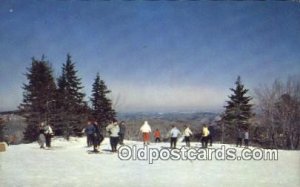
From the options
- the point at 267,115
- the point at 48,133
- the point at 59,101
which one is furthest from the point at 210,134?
the point at 48,133

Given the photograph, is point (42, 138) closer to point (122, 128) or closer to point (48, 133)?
point (48, 133)

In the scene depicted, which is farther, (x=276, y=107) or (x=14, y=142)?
(x=276, y=107)

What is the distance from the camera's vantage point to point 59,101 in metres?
8.73

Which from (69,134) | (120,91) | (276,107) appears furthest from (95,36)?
(276,107)

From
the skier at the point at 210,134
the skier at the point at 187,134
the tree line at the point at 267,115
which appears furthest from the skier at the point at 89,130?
the tree line at the point at 267,115

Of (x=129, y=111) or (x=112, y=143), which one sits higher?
(x=129, y=111)

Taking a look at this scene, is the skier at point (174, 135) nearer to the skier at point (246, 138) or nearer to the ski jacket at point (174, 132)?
the ski jacket at point (174, 132)

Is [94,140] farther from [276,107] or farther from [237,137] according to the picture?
[276,107]

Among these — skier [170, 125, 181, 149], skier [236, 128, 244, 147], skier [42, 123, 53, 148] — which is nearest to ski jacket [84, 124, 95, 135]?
skier [42, 123, 53, 148]

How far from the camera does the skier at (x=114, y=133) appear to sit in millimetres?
8797

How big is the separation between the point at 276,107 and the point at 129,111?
267cm

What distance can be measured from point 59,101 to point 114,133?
1059mm

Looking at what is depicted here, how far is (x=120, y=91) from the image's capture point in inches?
344

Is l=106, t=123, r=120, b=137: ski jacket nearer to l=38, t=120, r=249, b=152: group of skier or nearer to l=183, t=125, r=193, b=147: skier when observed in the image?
l=38, t=120, r=249, b=152: group of skier
